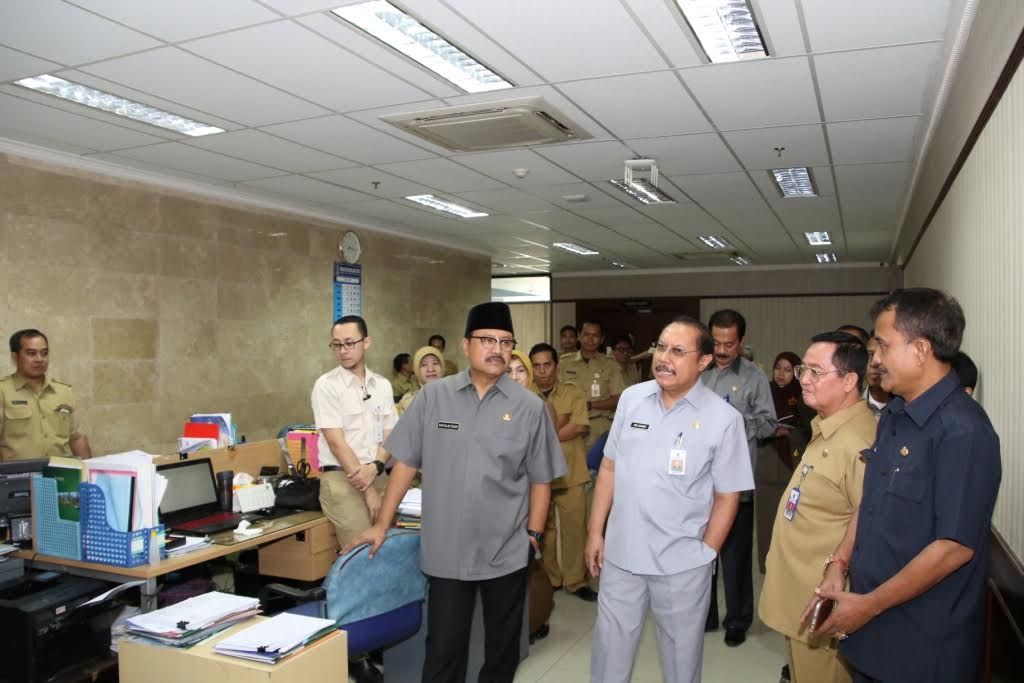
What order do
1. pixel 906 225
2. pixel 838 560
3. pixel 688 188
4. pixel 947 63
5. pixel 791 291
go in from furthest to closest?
pixel 791 291 < pixel 906 225 < pixel 688 188 < pixel 947 63 < pixel 838 560

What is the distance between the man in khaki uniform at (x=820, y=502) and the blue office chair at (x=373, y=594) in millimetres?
1334

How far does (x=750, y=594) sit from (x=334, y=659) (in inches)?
111

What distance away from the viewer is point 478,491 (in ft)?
9.17

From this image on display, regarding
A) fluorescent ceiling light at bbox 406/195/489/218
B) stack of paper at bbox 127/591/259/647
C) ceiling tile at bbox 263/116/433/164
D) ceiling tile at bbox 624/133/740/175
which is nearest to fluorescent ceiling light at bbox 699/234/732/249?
fluorescent ceiling light at bbox 406/195/489/218

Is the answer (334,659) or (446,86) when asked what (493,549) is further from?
(446,86)

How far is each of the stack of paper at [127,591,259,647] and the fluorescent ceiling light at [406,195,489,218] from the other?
17.4 feet

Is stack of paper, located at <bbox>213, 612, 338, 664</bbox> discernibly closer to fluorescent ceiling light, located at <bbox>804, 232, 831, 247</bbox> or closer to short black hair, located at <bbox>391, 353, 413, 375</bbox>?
short black hair, located at <bbox>391, 353, 413, 375</bbox>

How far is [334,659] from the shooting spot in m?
2.30

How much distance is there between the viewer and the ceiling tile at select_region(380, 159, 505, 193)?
5.96 metres

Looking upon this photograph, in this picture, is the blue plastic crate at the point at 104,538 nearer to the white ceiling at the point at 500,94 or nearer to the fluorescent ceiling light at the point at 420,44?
the white ceiling at the point at 500,94

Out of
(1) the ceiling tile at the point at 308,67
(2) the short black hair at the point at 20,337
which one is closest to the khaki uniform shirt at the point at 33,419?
(2) the short black hair at the point at 20,337

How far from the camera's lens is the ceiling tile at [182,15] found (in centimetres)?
311

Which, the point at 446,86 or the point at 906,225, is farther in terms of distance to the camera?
the point at 906,225

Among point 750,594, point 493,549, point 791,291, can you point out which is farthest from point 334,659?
point 791,291
